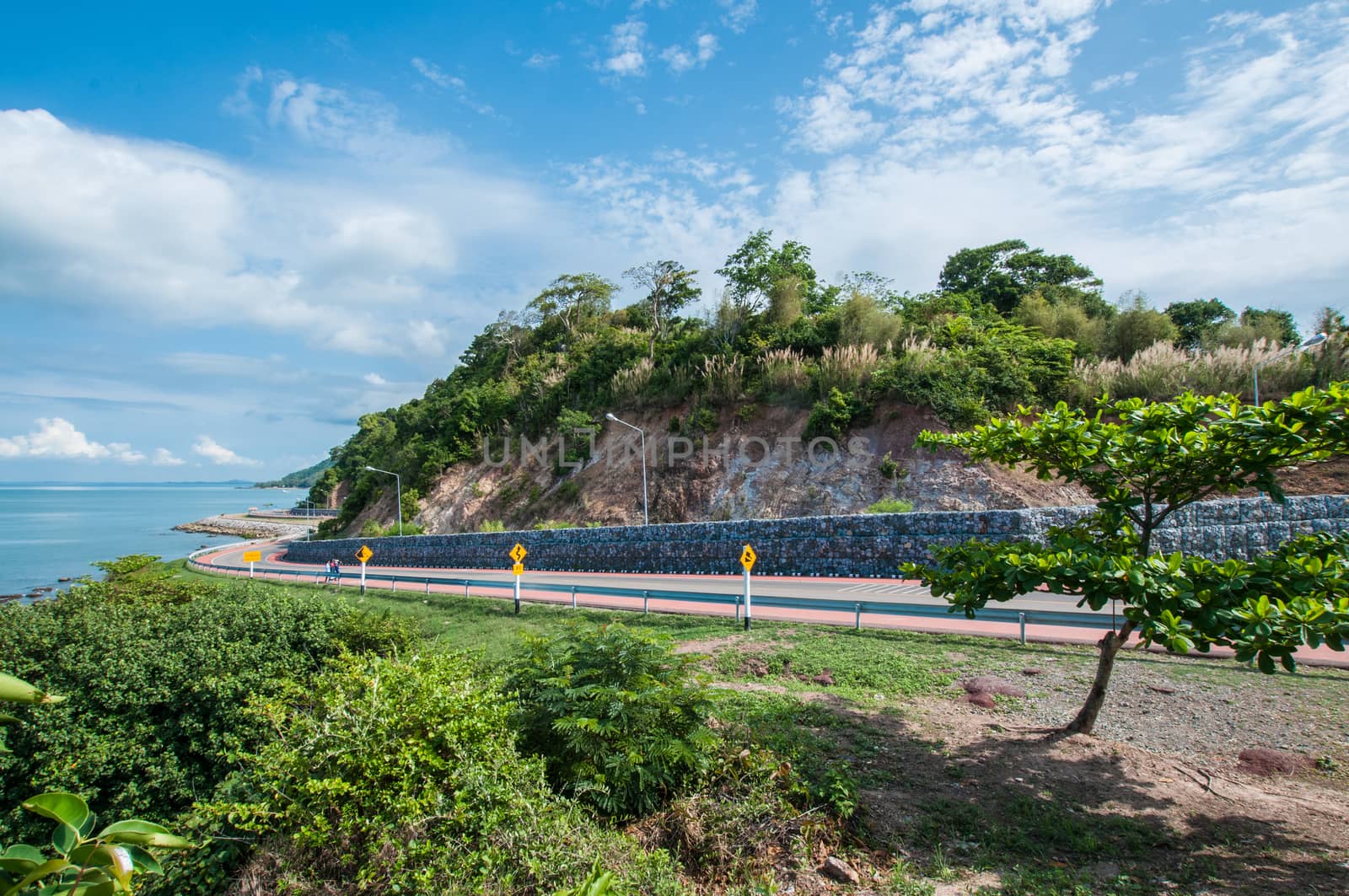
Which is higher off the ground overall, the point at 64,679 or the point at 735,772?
the point at 64,679

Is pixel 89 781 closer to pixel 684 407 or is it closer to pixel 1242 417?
pixel 1242 417

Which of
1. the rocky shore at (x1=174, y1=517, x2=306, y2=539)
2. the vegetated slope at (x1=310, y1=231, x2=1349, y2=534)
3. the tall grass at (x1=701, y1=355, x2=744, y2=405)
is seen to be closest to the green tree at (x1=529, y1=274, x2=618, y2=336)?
the vegetated slope at (x1=310, y1=231, x2=1349, y2=534)

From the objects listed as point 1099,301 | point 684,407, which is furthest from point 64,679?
point 1099,301

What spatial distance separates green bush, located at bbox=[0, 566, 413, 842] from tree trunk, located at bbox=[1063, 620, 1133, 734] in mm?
6260

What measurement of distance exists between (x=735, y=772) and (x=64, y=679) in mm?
5586

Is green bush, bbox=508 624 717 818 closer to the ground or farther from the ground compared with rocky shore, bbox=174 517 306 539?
farther from the ground

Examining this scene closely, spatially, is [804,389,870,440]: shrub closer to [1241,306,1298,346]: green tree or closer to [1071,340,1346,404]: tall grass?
[1071,340,1346,404]: tall grass

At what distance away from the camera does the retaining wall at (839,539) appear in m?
15.6

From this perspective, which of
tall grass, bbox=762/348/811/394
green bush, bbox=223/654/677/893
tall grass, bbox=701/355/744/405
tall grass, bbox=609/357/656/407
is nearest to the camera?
green bush, bbox=223/654/677/893

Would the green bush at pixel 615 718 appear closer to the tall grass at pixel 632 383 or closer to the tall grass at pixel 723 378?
the tall grass at pixel 723 378

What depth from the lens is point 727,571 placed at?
2273 cm

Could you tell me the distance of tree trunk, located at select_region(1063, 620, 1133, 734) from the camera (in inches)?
231

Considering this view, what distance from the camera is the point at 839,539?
20.5 m

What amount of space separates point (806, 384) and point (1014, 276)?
19849mm
